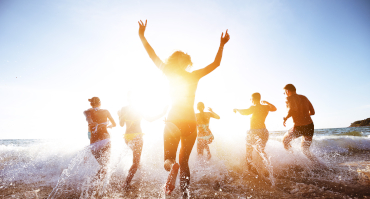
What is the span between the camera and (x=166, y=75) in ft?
7.04

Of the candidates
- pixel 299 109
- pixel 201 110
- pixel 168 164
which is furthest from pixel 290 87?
pixel 168 164

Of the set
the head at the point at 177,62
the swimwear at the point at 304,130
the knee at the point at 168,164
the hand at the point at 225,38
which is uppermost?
the hand at the point at 225,38

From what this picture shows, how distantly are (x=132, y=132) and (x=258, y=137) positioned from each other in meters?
3.57

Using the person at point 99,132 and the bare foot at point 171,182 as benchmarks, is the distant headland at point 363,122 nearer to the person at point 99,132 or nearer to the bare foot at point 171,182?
the bare foot at point 171,182

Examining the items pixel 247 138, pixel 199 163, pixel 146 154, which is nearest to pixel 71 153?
pixel 146 154

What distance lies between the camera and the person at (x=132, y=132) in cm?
402

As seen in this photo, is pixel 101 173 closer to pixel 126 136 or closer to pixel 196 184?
pixel 126 136

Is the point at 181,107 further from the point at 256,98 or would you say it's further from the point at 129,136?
the point at 256,98

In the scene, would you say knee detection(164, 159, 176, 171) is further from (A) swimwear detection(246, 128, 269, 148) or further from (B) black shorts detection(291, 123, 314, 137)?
(B) black shorts detection(291, 123, 314, 137)

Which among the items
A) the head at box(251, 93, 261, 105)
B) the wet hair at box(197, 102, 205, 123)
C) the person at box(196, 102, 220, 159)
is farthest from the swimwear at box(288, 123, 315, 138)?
the wet hair at box(197, 102, 205, 123)

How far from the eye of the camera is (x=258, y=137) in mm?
4609

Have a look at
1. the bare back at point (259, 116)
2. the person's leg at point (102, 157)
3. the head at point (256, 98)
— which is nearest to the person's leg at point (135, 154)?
the person's leg at point (102, 157)

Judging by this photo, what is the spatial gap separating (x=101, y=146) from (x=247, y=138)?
13.4 feet

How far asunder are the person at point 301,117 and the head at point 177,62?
3.83 m
